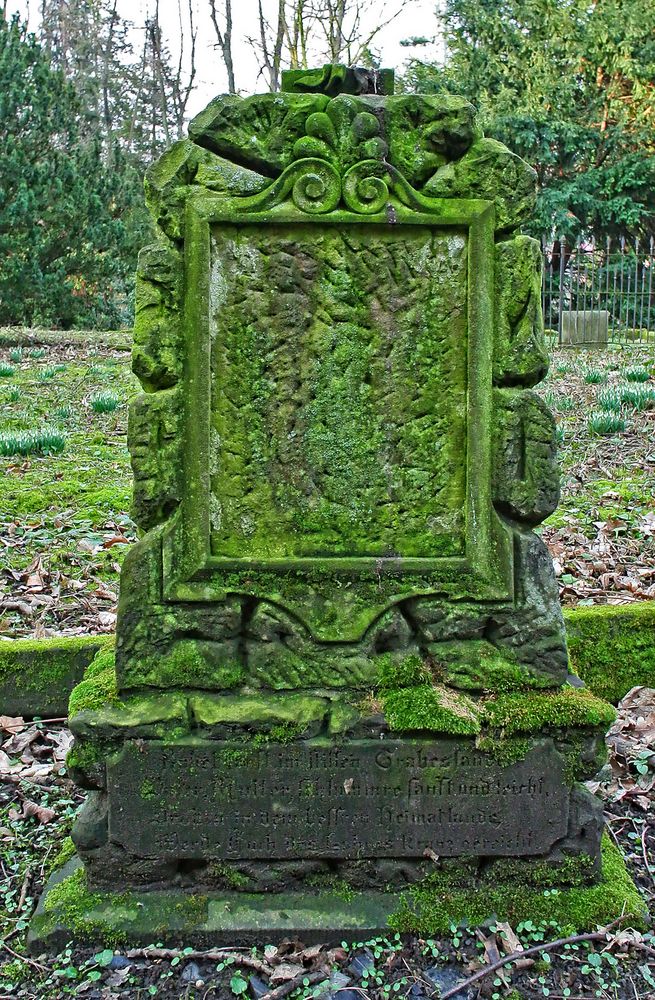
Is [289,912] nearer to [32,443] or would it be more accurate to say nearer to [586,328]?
[32,443]

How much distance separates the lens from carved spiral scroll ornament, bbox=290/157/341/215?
2.58 metres

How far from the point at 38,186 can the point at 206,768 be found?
13553 mm

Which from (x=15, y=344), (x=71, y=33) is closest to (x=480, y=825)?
(x=15, y=344)

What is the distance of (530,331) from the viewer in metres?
2.66

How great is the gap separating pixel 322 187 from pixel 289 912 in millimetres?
2150

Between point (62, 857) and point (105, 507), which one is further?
point (105, 507)

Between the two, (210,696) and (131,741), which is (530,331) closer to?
(210,696)

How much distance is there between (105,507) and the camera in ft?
18.4

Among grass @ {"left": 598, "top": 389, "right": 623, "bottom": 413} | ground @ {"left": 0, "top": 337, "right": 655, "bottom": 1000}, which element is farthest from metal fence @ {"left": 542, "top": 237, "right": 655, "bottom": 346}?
grass @ {"left": 598, "top": 389, "right": 623, "bottom": 413}

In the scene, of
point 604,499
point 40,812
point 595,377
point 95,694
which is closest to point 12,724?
point 40,812

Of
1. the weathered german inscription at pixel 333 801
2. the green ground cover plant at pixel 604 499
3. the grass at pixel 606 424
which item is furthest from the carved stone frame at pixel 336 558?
the grass at pixel 606 424

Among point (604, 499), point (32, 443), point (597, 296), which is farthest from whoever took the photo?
point (597, 296)

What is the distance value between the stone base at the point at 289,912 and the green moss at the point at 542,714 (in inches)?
20.3

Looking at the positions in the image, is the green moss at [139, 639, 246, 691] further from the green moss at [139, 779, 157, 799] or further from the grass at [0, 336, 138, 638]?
the grass at [0, 336, 138, 638]
